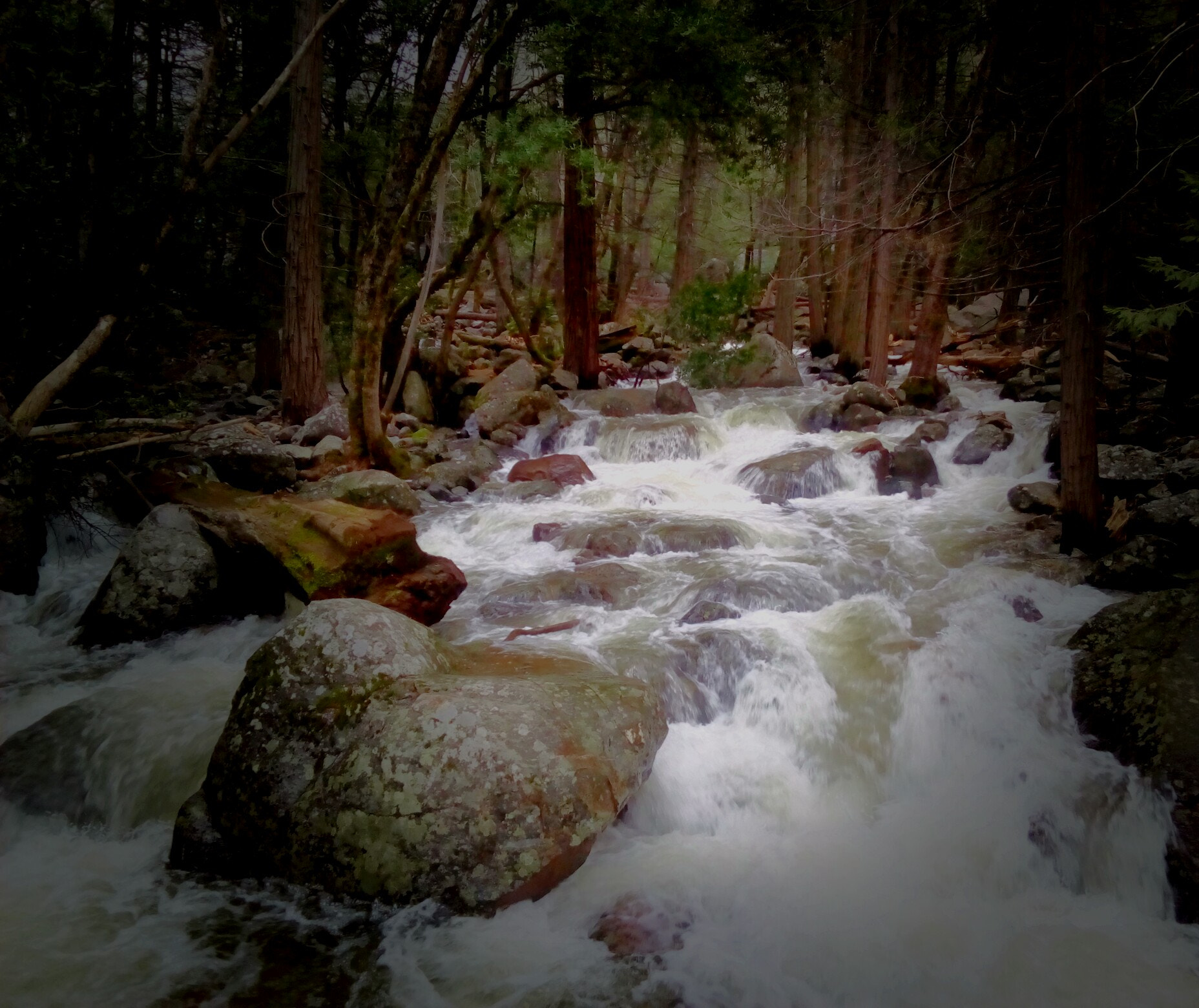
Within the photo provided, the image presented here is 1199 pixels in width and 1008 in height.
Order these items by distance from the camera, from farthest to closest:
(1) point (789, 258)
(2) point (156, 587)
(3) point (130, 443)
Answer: (1) point (789, 258)
(3) point (130, 443)
(2) point (156, 587)

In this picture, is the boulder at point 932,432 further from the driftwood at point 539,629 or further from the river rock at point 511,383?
the driftwood at point 539,629

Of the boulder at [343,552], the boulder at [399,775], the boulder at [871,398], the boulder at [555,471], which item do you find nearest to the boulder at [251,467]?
the boulder at [343,552]

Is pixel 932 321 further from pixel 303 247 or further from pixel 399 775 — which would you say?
pixel 399 775

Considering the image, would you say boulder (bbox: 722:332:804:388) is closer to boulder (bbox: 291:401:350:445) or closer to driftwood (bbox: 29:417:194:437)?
boulder (bbox: 291:401:350:445)

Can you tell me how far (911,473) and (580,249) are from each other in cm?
783

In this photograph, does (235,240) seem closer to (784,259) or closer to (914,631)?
(784,259)

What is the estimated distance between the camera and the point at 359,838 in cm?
351

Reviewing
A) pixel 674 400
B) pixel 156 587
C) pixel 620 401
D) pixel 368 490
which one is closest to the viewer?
pixel 156 587

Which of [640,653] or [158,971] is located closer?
[158,971]

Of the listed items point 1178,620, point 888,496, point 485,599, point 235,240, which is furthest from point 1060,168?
point 235,240

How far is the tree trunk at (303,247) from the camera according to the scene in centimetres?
1045

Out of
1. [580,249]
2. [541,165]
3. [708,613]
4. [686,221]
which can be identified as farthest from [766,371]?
[708,613]

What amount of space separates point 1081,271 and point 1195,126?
2441 millimetres

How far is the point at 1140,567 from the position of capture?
646cm
